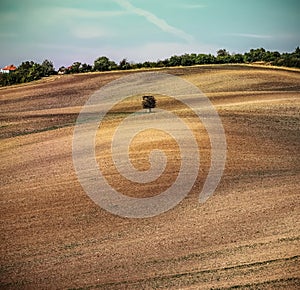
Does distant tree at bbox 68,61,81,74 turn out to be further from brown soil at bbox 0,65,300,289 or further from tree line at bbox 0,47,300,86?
brown soil at bbox 0,65,300,289

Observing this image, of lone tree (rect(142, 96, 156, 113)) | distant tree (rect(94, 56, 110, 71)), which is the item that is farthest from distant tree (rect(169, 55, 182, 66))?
lone tree (rect(142, 96, 156, 113))

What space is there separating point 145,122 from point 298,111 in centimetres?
1102

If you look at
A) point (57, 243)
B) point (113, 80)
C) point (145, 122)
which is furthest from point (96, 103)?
point (57, 243)

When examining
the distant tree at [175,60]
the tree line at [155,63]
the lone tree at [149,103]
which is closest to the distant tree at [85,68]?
the tree line at [155,63]

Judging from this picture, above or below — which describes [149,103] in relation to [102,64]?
below

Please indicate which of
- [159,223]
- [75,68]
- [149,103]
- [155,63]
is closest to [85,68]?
[75,68]

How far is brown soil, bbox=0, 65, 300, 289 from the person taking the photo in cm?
1271

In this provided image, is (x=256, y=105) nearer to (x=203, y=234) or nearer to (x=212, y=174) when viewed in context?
(x=212, y=174)

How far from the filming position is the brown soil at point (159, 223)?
1271cm

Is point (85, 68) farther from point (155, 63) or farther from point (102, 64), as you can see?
point (155, 63)

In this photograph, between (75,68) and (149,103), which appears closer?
(149,103)

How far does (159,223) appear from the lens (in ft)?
53.6

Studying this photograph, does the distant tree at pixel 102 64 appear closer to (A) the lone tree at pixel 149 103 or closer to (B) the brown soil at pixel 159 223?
(A) the lone tree at pixel 149 103

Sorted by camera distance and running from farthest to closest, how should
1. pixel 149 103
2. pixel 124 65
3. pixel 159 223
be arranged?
pixel 124 65 < pixel 149 103 < pixel 159 223
